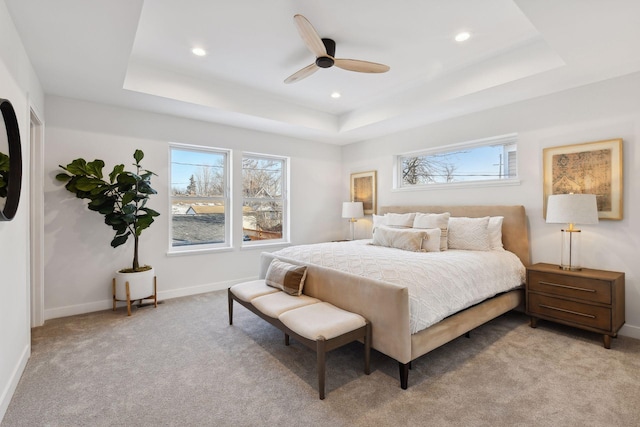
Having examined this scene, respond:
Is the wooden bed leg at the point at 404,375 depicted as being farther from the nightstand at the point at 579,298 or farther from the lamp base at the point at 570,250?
the lamp base at the point at 570,250

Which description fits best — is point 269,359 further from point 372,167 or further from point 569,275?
point 372,167

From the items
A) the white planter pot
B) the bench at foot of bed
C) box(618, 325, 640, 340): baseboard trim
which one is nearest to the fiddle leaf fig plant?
the white planter pot

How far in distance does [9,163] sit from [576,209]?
446 centimetres

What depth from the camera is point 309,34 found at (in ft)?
7.50

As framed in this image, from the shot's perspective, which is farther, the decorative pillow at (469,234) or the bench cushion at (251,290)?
the decorative pillow at (469,234)

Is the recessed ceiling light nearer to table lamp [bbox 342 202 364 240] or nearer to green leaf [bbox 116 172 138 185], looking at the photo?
table lamp [bbox 342 202 364 240]

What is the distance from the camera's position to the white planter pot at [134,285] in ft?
11.3

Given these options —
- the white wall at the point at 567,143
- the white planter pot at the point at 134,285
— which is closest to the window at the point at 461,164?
the white wall at the point at 567,143

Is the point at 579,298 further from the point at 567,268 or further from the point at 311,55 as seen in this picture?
the point at 311,55

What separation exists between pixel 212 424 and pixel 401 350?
4.01 ft

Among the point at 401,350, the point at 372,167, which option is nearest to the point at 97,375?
→ the point at 401,350

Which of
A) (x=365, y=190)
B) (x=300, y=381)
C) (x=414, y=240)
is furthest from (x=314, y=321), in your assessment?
(x=365, y=190)

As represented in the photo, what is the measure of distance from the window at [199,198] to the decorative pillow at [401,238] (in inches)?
92.0

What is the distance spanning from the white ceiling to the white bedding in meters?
1.86
